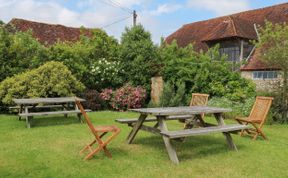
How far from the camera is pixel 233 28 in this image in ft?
63.4

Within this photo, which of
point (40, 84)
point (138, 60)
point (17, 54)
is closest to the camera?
point (40, 84)

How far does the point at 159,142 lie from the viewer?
7.34 meters

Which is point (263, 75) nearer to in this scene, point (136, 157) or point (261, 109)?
point (261, 109)

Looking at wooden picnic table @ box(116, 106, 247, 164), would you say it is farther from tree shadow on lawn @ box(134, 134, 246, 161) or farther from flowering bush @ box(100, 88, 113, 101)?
flowering bush @ box(100, 88, 113, 101)

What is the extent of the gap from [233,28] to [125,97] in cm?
967

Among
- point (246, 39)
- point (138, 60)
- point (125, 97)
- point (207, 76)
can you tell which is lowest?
point (125, 97)

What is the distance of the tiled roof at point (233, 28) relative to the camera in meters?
19.1

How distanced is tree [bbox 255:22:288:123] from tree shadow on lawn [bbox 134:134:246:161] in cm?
419

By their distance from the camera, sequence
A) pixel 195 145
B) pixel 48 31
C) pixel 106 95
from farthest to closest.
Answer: pixel 48 31 < pixel 106 95 < pixel 195 145

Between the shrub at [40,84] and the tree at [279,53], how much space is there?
7356 millimetres

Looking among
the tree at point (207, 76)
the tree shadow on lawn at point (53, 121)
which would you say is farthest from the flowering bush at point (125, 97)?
the tree shadow on lawn at point (53, 121)

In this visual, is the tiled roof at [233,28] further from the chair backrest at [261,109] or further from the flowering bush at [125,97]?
the chair backrest at [261,109]

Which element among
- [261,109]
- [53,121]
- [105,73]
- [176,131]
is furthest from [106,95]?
[176,131]

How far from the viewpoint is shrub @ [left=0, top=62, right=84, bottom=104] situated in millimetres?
11391
